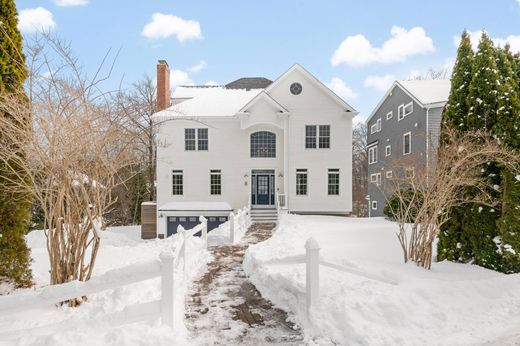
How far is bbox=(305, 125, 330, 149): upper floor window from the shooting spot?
18.8 metres

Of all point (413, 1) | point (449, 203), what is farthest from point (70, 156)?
point (413, 1)

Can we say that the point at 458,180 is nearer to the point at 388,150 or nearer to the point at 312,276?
the point at 312,276

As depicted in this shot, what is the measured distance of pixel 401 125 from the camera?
22.3 m

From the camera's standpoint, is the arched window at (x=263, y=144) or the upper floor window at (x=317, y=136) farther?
the arched window at (x=263, y=144)

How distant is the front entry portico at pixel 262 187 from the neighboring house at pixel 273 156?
0.06 metres

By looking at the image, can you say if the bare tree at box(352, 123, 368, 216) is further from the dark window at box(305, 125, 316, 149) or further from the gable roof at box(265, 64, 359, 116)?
the dark window at box(305, 125, 316, 149)

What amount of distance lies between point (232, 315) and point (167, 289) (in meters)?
1.43

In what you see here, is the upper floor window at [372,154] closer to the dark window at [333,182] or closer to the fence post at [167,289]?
the dark window at [333,182]

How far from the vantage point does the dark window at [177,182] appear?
62.1 feet

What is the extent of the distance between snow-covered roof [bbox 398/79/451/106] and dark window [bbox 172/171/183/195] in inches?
594

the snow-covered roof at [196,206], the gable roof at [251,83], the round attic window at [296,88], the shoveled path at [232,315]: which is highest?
the gable roof at [251,83]

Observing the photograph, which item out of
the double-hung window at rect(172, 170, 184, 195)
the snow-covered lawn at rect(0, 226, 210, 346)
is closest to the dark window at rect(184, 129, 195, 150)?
the double-hung window at rect(172, 170, 184, 195)

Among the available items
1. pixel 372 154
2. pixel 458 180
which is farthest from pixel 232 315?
pixel 372 154

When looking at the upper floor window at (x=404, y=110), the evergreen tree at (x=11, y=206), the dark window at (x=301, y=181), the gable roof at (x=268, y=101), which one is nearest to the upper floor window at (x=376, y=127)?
the upper floor window at (x=404, y=110)
